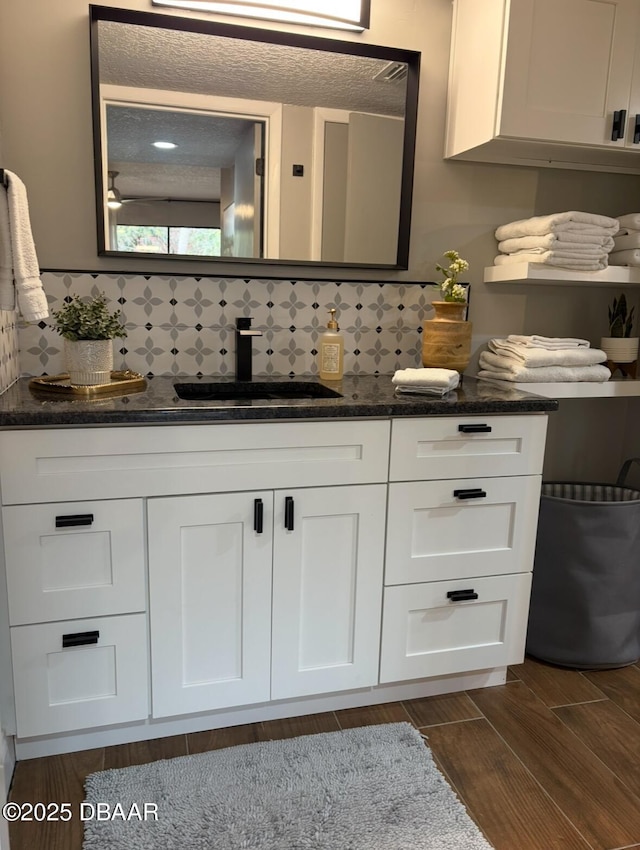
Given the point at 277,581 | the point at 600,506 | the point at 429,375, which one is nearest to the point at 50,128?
the point at 429,375

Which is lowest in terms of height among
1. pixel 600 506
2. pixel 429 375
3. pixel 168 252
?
pixel 600 506

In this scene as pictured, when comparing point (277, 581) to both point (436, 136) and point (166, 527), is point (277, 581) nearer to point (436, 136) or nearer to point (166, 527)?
point (166, 527)

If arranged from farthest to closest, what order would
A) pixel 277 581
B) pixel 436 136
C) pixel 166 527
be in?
1. pixel 436 136
2. pixel 277 581
3. pixel 166 527

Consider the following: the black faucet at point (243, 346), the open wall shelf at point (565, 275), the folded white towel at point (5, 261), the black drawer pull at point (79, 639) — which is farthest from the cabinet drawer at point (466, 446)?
the folded white towel at point (5, 261)

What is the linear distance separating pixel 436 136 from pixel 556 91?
423 millimetres

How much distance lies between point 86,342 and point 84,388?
0.13 metres

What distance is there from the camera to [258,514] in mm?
1694

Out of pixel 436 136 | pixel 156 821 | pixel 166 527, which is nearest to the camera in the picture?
pixel 156 821

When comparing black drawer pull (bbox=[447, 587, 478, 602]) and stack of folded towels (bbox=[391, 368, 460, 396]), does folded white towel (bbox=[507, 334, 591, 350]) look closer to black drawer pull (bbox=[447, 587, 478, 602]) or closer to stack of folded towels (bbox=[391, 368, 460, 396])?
stack of folded towels (bbox=[391, 368, 460, 396])

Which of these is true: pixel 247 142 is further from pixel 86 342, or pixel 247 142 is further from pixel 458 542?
pixel 458 542

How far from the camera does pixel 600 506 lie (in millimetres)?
2062

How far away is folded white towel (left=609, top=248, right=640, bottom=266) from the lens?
7.21 ft

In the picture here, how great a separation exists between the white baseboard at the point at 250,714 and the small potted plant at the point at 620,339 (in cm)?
118

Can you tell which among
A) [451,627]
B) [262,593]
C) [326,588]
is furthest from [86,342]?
[451,627]
